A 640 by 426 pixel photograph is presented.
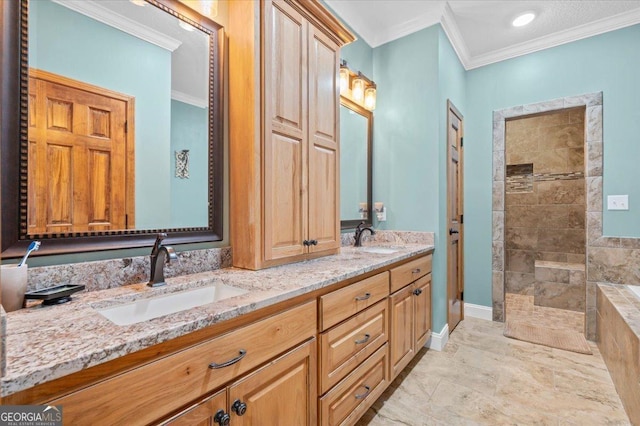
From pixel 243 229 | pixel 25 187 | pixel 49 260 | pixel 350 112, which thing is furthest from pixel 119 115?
pixel 350 112

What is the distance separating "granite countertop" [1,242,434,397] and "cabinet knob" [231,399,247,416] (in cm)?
28

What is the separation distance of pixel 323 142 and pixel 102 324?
1450 millimetres

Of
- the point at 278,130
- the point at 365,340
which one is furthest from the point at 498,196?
the point at 278,130

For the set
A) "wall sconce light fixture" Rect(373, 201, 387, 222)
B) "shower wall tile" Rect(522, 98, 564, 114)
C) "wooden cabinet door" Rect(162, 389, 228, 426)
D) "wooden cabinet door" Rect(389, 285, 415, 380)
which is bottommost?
"wooden cabinet door" Rect(389, 285, 415, 380)

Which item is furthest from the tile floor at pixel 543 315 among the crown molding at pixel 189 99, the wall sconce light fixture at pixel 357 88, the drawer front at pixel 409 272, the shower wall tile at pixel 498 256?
the crown molding at pixel 189 99

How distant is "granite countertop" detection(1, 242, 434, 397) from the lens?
1.89 feet

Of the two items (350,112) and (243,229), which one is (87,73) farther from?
(350,112)

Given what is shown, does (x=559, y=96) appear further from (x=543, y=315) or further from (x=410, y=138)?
(x=543, y=315)

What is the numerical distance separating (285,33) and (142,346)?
5.25ft

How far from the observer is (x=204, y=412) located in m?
0.83

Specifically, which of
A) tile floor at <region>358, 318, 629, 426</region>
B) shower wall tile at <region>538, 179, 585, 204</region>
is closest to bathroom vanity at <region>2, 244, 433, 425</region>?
tile floor at <region>358, 318, 629, 426</region>

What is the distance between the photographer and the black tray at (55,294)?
90 cm

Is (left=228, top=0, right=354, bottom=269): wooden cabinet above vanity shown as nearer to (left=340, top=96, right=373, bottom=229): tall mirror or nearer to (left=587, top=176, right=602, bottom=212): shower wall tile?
(left=340, top=96, right=373, bottom=229): tall mirror

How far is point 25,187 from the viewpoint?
0.97 metres
